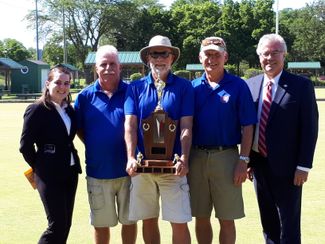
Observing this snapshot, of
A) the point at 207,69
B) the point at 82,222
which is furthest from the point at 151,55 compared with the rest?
the point at 82,222

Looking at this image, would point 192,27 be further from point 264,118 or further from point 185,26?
point 264,118

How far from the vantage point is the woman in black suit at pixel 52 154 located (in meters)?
4.77

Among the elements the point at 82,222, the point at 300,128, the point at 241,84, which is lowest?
the point at 82,222

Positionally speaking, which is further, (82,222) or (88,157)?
(82,222)

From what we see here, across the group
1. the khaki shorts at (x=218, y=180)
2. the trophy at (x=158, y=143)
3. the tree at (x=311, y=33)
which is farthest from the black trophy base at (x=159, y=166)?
the tree at (x=311, y=33)

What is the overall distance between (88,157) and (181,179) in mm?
1029

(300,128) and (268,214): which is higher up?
(300,128)

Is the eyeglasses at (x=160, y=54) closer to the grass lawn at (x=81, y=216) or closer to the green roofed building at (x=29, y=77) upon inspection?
the grass lawn at (x=81, y=216)

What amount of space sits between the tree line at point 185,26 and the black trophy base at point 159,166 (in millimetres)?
61459

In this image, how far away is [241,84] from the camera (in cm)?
499

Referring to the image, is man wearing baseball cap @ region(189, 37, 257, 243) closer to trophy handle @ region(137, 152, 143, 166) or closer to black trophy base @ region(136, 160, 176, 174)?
black trophy base @ region(136, 160, 176, 174)

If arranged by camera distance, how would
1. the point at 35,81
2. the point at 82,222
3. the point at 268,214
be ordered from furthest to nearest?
1. the point at 35,81
2. the point at 82,222
3. the point at 268,214

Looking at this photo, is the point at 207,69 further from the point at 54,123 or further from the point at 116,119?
the point at 54,123

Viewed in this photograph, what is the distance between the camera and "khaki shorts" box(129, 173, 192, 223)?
4.88 metres
